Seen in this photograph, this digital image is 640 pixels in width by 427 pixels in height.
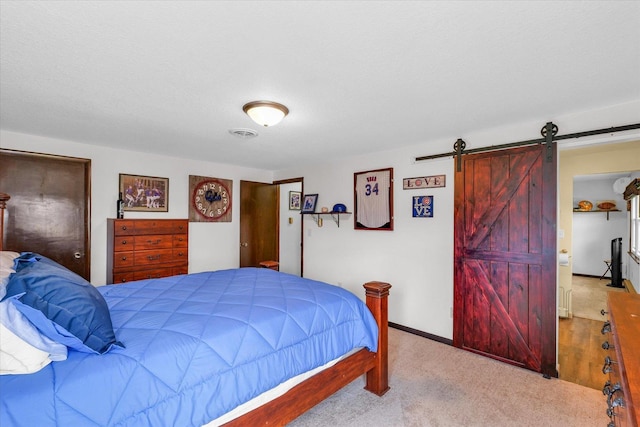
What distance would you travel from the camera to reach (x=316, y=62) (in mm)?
1810

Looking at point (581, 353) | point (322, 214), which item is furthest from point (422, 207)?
point (581, 353)

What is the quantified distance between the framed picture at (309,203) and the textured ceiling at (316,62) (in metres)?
2.09

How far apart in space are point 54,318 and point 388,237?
3477mm

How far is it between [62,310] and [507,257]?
3447 mm

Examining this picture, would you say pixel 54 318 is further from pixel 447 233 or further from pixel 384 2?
pixel 447 233

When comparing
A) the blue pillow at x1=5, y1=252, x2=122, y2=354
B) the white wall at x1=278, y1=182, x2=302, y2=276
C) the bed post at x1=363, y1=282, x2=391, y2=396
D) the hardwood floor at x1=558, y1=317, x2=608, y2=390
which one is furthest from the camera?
the white wall at x1=278, y1=182, x2=302, y2=276

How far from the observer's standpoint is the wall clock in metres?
4.79

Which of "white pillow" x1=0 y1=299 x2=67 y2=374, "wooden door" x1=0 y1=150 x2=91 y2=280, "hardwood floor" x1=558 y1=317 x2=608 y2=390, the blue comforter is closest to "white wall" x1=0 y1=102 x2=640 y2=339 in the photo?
"wooden door" x1=0 y1=150 x2=91 y2=280

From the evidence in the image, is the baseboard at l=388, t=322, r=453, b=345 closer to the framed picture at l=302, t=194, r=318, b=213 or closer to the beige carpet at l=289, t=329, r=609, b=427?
the beige carpet at l=289, t=329, r=609, b=427

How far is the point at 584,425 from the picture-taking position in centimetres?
204

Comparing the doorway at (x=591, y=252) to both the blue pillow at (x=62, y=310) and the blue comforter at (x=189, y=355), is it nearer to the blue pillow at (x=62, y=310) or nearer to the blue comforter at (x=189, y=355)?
A: the blue comforter at (x=189, y=355)

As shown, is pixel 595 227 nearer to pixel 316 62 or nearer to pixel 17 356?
pixel 316 62

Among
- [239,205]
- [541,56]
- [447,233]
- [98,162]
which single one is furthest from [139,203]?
[541,56]

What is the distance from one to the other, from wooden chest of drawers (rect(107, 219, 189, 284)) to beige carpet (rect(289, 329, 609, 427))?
109 inches
